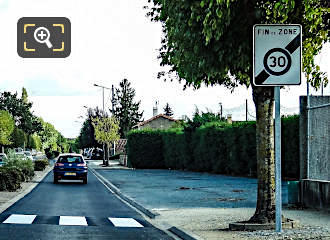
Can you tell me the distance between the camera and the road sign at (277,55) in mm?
9875

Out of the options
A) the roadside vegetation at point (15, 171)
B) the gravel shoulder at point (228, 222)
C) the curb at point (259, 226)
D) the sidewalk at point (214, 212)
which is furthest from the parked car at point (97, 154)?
the curb at point (259, 226)

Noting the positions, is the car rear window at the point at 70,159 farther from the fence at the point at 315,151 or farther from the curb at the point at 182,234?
the curb at the point at 182,234

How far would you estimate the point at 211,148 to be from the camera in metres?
38.9

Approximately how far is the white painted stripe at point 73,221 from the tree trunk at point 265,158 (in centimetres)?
400

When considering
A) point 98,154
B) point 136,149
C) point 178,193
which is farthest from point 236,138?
point 98,154

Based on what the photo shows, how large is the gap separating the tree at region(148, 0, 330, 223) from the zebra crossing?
3389 mm

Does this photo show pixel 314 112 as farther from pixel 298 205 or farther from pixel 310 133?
pixel 298 205

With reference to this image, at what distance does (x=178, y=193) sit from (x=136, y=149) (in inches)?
1201

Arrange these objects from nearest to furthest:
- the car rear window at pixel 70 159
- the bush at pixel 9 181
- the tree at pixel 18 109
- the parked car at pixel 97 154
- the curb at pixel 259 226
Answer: the curb at pixel 259 226, the bush at pixel 9 181, the car rear window at pixel 70 159, the parked car at pixel 97 154, the tree at pixel 18 109

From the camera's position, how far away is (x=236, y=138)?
35.0 meters

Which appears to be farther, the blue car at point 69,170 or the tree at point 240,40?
the blue car at point 69,170

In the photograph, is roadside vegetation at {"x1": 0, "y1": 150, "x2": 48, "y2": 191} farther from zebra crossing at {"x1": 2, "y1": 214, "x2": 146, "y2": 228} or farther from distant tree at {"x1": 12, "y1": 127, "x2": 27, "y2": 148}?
distant tree at {"x1": 12, "y1": 127, "x2": 27, "y2": 148}

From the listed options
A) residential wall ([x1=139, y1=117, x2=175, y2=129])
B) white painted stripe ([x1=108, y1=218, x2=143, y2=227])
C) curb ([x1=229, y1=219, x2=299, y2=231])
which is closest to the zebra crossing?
white painted stripe ([x1=108, y1=218, x2=143, y2=227])

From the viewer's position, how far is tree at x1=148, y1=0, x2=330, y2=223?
10.3 meters
